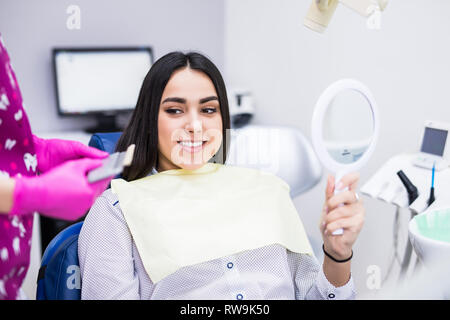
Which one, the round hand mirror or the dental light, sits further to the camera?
the dental light

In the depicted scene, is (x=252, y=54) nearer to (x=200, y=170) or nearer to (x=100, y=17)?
(x=100, y=17)

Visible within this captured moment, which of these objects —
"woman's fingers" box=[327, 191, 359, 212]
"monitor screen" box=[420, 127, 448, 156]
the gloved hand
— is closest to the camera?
the gloved hand

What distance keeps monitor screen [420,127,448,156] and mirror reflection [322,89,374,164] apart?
0.57m

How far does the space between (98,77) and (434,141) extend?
5.40 ft

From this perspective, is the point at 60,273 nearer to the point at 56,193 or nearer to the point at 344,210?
the point at 56,193

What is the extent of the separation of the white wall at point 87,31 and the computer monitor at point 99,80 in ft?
0.20

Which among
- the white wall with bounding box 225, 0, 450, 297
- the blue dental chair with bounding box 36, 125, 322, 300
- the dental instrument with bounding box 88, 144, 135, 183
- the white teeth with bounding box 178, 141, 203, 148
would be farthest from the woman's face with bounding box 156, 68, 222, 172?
the white wall with bounding box 225, 0, 450, 297

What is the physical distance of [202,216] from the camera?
Result: 103 cm

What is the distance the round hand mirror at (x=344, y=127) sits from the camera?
33.9 inches

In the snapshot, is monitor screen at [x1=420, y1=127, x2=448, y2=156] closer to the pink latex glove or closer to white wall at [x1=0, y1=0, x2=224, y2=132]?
the pink latex glove

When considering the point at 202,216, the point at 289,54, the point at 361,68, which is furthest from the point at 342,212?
the point at 289,54

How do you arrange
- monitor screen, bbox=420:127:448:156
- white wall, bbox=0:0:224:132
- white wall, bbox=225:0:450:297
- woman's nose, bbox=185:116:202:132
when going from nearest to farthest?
woman's nose, bbox=185:116:202:132 → monitor screen, bbox=420:127:448:156 → white wall, bbox=225:0:450:297 → white wall, bbox=0:0:224:132

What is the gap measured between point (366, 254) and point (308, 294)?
2.70ft

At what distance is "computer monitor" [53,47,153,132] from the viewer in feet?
7.32
